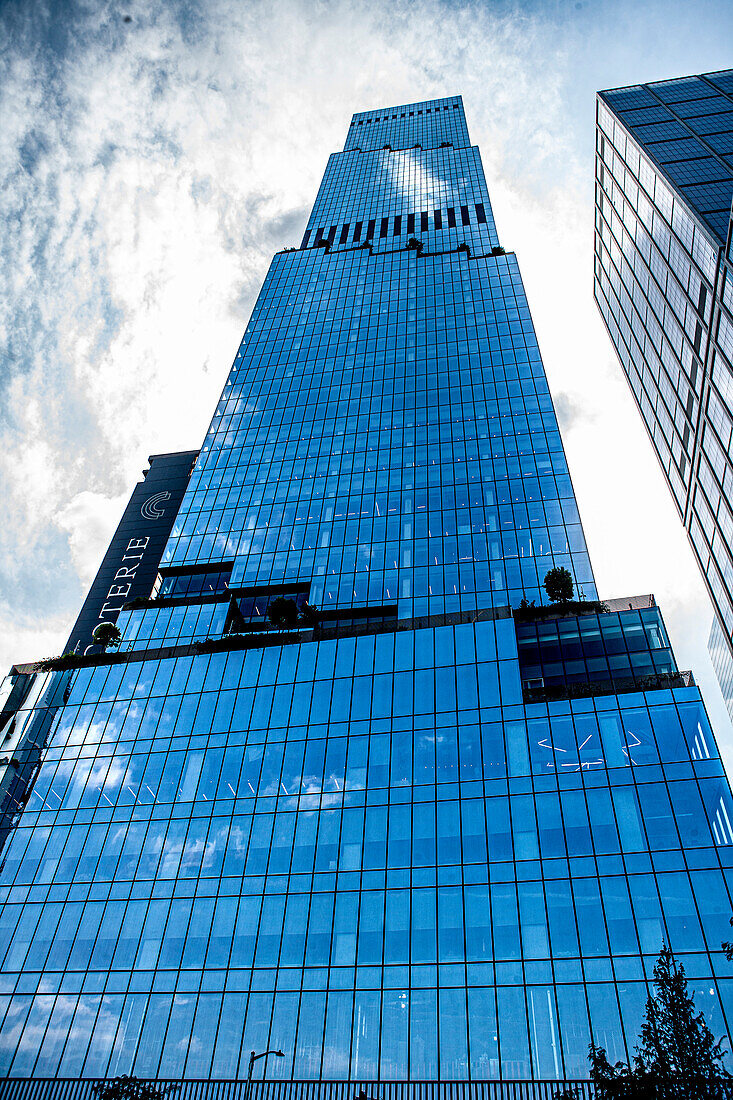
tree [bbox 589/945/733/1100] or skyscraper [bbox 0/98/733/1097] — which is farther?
skyscraper [bbox 0/98/733/1097]

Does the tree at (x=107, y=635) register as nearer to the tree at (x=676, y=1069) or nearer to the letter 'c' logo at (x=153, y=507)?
the letter 'c' logo at (x=153, y=507)

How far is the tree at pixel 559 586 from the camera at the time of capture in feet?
205

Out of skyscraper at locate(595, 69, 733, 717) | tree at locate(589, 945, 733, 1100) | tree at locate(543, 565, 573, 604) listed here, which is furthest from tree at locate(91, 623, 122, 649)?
skyscraper at locate(595, 69, 733, 717)

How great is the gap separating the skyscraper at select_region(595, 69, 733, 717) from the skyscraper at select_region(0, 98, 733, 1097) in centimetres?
1199

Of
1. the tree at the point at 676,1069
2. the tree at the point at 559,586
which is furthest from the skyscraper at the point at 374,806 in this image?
the tree at the point at 676,1069

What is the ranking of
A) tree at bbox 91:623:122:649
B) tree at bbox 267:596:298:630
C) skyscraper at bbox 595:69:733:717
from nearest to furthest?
1. skyscraper at bbox 595:69:733:717
2. tree at bbox 91:623:122:649
3. tree at bbox 267:596:298:630

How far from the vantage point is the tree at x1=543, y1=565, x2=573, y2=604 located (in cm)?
6253

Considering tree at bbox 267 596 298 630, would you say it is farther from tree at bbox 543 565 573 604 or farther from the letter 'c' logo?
the letter 'c' logo

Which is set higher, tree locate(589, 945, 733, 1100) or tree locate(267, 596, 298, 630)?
tree locate(267, 596, 298, 630)

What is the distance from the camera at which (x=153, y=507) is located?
372 feet

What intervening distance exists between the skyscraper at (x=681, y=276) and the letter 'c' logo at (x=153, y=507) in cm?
7319

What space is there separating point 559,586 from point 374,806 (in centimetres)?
2633

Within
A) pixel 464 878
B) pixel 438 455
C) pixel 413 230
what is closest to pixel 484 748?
pixel 464 878

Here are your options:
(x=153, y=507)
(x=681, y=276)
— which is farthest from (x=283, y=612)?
(x=153, y=507)
